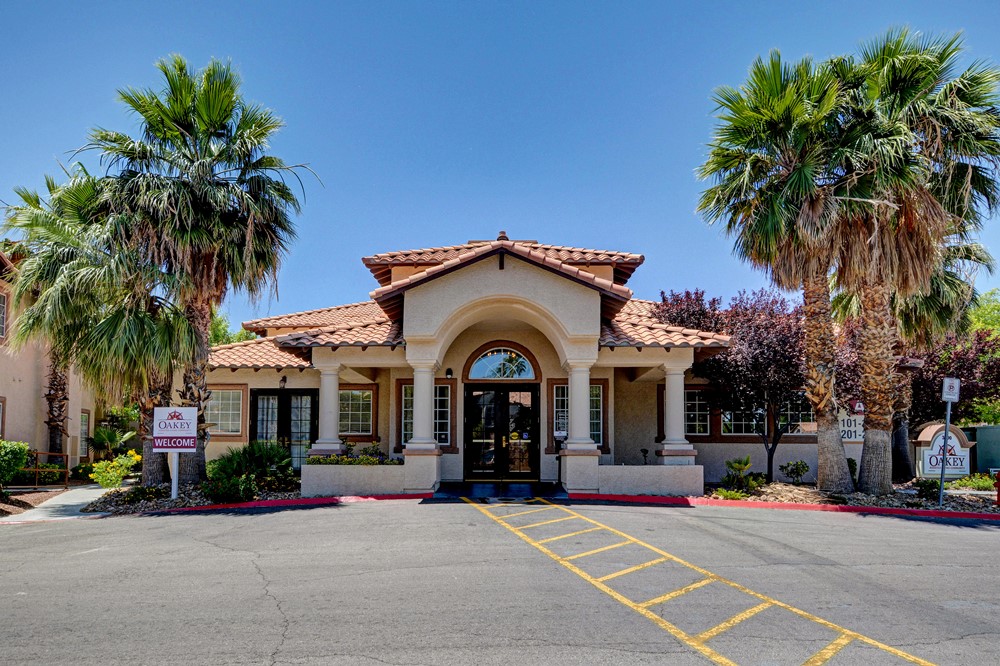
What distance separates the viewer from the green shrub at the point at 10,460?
1642cm

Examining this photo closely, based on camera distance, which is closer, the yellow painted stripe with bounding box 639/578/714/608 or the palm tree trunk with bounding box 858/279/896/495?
the yellow painted stripe with bounding box 639/578/714/608

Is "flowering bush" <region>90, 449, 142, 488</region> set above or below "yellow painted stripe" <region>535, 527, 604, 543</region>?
above

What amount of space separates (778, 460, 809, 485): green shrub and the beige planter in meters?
9.89

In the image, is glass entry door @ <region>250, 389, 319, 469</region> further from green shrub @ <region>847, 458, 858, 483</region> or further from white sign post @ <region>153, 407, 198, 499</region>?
Result: green shrub @ <region>847, 458, 858, 483</region>

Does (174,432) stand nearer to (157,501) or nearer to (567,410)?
(157,501)

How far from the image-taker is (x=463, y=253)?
1980 cm

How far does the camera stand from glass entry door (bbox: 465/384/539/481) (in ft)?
60.8

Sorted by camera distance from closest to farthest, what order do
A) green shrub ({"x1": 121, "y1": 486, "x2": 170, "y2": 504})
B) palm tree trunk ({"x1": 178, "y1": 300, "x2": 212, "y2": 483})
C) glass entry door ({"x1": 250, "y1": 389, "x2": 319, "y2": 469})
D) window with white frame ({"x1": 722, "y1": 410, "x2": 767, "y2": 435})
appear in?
green shrub ({"x1": 121, "y1": 486, "x2": 170, "y2": 504}), palm tree trunk ({"x1": 178, "y1": 300, "x2": 212, "y2": 483}), window with white frame ({"x1": 722, "y1": 410, "x2": 767, "y2": 435}), glass entry door ({"x1": 250, "y1": 389, "x2": 319, "y2": 469})

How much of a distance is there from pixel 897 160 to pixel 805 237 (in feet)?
7.76

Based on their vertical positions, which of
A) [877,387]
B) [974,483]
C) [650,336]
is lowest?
[974,483]

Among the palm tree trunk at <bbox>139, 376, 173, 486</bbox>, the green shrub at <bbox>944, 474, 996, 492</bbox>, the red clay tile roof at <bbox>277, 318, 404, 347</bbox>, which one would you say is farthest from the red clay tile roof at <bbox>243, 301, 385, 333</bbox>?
the green shrub at <bbox>944, 474, 996, 492</bbox>

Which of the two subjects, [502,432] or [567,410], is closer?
[567,410]

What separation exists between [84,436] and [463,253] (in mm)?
17046

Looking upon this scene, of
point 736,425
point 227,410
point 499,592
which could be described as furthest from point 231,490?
point 736,425
